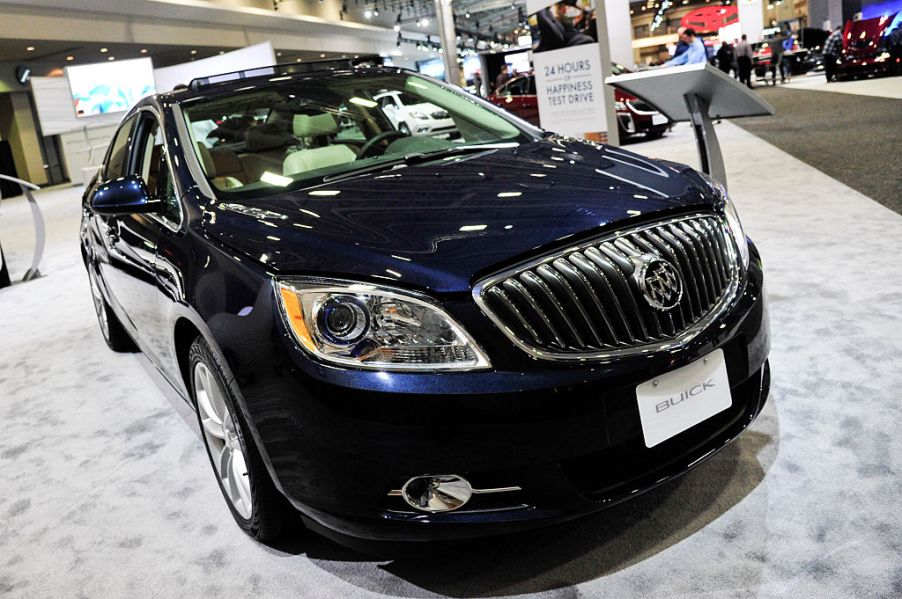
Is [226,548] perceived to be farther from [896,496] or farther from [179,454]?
[896,496]

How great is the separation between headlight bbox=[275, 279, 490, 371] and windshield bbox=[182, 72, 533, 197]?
0.70 metres

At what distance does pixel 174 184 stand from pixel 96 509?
3.33 ft

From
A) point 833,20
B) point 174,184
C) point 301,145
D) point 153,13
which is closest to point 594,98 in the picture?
Answer: point 301,145

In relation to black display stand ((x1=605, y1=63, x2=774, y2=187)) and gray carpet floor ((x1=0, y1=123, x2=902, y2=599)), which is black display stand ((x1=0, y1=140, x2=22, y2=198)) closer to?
gray carpet floor ((x1=0, y1=123, x2=902, y2=599))

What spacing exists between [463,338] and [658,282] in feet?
1.43

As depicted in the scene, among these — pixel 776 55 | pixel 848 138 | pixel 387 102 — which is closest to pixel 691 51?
pixel 848 138

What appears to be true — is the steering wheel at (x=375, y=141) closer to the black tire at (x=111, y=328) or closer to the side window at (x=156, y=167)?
the side window at (x=156, y=167)

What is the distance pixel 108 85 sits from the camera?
19.1 meters

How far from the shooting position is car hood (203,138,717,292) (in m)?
1.57

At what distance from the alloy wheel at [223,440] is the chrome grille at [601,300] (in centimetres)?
78

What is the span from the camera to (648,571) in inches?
67.9

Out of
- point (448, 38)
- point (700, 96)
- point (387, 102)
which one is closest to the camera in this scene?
point (387, 102)

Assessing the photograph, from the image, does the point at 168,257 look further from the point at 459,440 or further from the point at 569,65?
the point at 569,65

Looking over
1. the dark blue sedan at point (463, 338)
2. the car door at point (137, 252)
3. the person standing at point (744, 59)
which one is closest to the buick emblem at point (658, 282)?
the dark blue sedan at point (463, 338)
